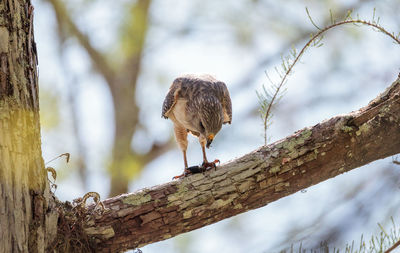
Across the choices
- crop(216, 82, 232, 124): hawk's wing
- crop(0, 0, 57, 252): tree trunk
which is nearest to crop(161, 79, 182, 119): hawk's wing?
crop(216, 82, 232, 124): hawk's wing

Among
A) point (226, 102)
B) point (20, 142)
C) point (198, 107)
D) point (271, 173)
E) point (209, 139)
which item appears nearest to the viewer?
point (20, 142)

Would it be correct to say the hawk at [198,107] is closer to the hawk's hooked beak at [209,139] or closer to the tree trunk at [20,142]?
the hawk's hooked beak at [209,139]

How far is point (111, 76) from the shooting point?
1093 centimetres

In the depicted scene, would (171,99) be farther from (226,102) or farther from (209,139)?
(209,139)

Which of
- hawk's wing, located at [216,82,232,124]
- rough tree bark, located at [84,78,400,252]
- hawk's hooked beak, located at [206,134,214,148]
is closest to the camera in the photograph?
rough tree bark, located at [84,78,400,252]

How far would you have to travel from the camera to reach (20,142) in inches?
108

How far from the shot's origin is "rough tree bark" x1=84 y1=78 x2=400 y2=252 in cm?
338

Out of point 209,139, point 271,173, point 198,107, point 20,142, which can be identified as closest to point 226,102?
point 198,107

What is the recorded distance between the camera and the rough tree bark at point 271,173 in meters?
3.38

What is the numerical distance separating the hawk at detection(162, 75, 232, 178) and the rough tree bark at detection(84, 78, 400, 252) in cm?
133

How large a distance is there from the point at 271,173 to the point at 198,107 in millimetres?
1698

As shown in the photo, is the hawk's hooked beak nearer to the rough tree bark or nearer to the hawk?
the hawk

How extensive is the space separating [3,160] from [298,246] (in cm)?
177

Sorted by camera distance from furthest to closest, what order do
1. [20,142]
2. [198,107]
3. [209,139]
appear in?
[198,107]
[209,139]
[20,142]
